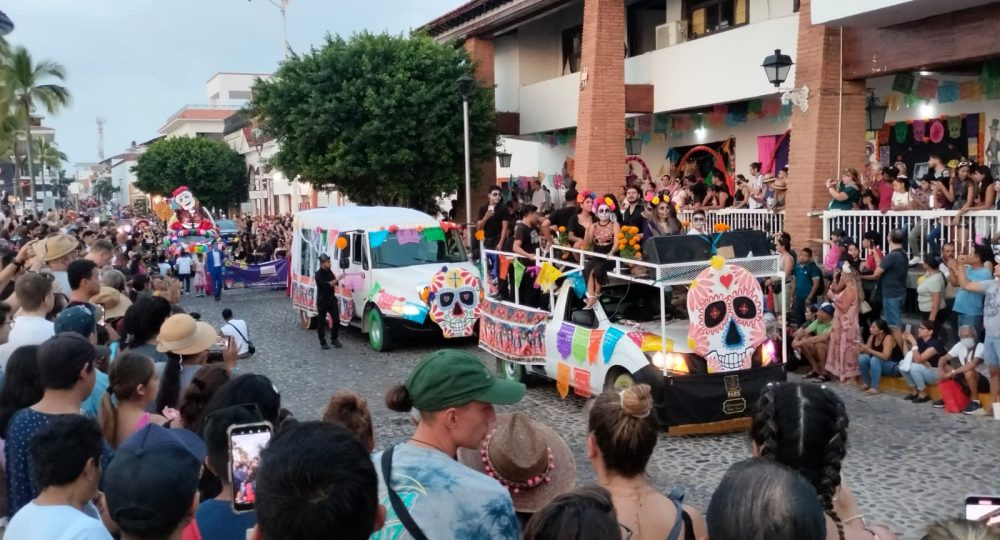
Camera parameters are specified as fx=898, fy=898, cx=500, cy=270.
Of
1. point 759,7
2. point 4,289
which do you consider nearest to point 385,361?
point 4,289

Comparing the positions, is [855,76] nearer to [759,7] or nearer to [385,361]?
[759,7]

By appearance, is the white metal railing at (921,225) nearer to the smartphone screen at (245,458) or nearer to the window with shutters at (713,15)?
the window with shutters at (713,15)

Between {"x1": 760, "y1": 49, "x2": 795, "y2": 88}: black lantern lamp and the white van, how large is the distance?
229 inches

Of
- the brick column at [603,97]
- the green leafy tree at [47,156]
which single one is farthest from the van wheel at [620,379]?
the green leafy tree at [47,156]

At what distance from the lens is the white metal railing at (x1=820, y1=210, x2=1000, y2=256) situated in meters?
12.0

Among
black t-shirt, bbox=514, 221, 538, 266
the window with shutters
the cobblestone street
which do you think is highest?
the window with shutters

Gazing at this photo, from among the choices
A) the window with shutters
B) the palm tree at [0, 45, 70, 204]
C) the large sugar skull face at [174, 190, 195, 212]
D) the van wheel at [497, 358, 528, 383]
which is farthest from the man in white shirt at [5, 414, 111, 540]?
the palm tree at [0, 45, 70, 204]

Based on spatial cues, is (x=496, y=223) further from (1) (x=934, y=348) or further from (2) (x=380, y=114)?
(2) (x=380, y=114)

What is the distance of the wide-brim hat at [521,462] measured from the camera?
487 centimetres

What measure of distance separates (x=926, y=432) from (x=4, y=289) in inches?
364

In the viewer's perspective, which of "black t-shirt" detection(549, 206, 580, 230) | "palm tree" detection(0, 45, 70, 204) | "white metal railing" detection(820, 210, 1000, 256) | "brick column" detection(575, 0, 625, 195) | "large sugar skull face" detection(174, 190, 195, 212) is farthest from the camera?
"palm tree" detection(0, 45, 70, 204)

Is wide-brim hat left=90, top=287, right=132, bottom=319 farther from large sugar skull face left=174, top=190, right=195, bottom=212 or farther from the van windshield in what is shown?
large sugar skull face left=174, top=190, right=195, bottom=212

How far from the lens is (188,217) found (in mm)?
27203

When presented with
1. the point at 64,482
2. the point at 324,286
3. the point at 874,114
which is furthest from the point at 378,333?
the point at 64,482
